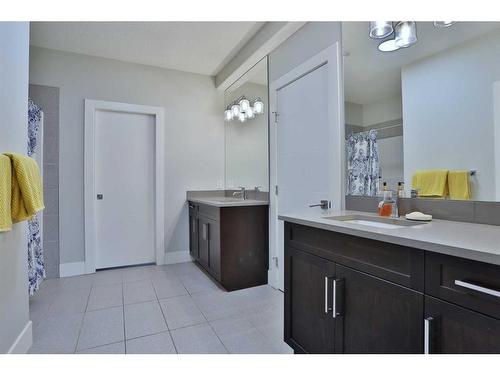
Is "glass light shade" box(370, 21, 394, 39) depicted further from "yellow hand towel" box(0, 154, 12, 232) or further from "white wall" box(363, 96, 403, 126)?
"yellow hand towel" box(0, 154, 12, 232)

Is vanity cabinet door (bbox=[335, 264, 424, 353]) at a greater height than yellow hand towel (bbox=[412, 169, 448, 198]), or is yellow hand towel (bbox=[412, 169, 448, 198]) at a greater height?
yellow hand towel (bbox=[412, 169, 448, 198])

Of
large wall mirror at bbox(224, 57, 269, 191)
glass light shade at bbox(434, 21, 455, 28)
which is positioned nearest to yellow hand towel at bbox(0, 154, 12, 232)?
large wall mirror at bbox(224, 57, 269, 191)

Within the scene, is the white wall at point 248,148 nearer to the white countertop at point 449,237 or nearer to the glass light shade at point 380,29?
the glass light shade at point 380,29

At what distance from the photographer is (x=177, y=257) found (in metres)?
3.71

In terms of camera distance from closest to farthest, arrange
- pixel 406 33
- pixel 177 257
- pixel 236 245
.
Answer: pixel 406 33
pixel 236 245
pixel 177 257

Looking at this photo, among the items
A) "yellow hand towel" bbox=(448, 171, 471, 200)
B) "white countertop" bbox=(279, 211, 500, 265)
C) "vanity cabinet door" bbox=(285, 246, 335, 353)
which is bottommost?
"vanity cabinet door" bbox=(285, 246, 335, 353)

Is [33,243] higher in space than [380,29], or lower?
lower

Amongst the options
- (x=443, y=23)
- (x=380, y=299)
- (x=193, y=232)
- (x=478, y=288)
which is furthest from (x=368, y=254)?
(x=193, y=232)

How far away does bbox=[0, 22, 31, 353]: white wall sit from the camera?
148cm

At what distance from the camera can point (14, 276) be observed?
5.31 feet

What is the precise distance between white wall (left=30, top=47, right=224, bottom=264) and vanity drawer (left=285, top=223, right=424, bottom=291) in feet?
8.20

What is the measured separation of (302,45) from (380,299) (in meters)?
2.10

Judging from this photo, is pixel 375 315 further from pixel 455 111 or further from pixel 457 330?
pixel 455 111
